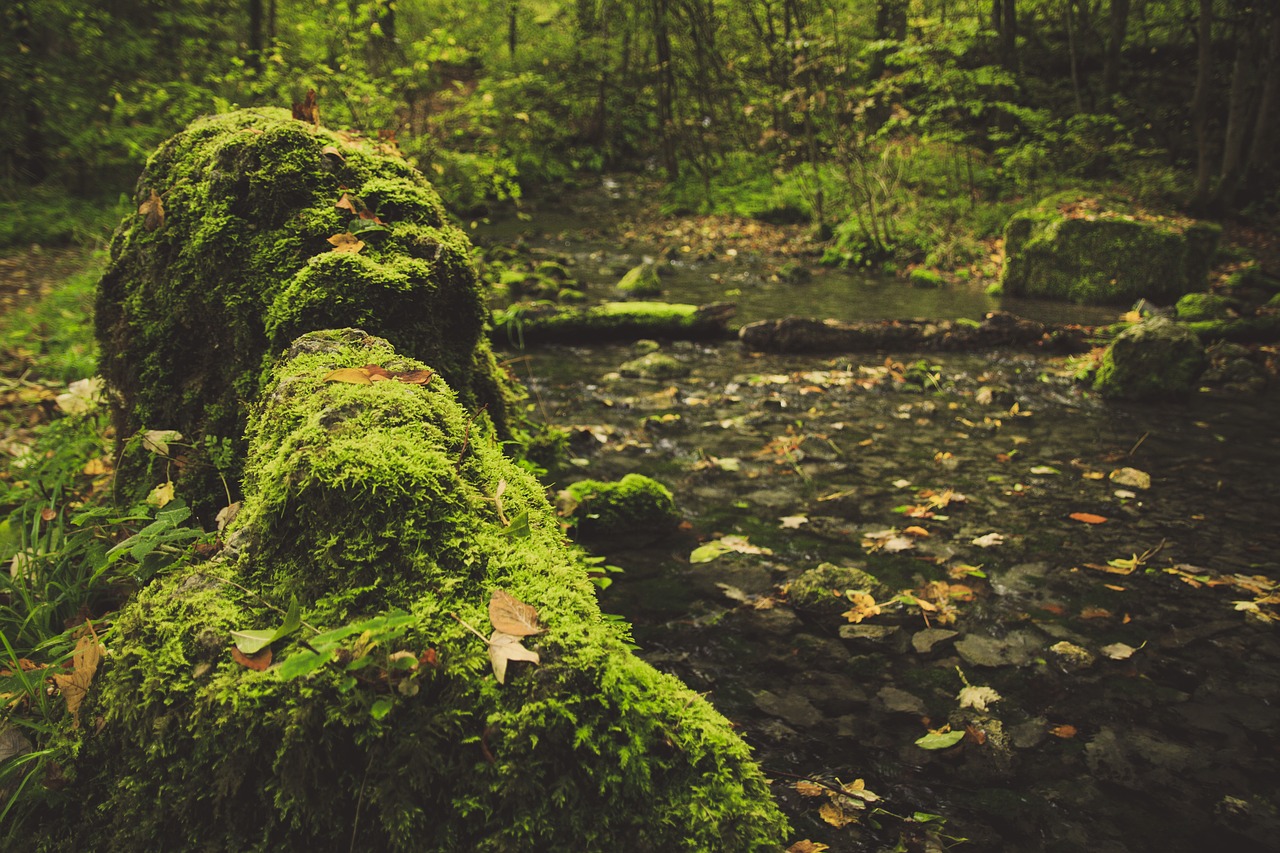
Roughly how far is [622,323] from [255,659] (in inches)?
284

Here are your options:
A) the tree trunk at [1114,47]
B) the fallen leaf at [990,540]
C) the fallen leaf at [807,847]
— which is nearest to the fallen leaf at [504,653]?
the fallen leaf at [807,847]

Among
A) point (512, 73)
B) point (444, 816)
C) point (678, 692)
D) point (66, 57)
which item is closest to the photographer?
point (444, 816)

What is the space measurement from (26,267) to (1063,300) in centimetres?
1473

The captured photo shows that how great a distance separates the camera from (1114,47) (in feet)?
49.0

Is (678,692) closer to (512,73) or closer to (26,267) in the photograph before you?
(26,267)

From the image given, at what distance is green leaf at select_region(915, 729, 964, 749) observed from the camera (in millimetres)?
2311

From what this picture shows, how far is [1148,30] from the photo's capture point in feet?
58.1

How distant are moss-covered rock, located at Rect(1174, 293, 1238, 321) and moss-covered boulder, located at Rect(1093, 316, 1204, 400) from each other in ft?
8.92

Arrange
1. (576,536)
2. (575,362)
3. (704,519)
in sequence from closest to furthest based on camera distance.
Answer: (576,536)
(704,519)
(575,362)

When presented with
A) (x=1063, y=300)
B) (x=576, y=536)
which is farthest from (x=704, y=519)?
(x=1063, y=300)

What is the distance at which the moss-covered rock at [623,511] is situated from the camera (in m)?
3.70

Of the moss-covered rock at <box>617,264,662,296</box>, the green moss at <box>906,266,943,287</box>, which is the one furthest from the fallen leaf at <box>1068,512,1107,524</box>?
the green moss at <box>906,266,943,287</box>

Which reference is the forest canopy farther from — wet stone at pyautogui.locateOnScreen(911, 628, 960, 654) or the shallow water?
wet stone at pyautogui.locateOnScreen(911, 628, 960, 654)

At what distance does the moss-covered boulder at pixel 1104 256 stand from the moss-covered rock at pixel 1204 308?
1.12 metres
